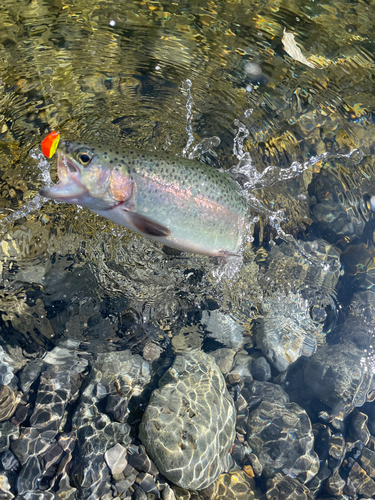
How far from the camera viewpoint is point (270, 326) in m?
5.43

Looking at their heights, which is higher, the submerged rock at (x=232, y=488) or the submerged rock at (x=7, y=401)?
the submerged rock at (x=7, y=401)

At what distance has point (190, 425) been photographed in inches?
154

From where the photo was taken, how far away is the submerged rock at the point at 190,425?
373 centimetres

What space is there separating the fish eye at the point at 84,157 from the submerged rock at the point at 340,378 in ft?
16.9

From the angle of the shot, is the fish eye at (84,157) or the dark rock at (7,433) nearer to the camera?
the fish eye at (84,157)

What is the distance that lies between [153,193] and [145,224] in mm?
370

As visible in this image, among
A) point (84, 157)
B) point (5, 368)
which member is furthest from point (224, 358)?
point (84, 157)

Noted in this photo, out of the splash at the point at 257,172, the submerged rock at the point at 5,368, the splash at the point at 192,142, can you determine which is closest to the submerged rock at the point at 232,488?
the submerged rock at the point at 5,368

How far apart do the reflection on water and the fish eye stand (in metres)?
1.77

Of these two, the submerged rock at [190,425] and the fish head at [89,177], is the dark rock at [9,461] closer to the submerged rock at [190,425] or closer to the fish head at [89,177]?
the submerged rock at [190,425]

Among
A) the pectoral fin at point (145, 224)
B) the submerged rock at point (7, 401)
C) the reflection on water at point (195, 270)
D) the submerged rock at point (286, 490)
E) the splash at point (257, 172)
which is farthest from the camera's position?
the splash at point (257, 172)

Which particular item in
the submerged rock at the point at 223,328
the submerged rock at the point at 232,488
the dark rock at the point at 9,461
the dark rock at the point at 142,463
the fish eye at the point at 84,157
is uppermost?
the fish eye at the point at 84,157

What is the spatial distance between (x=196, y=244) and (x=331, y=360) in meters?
3.95

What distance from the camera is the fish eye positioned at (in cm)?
279
